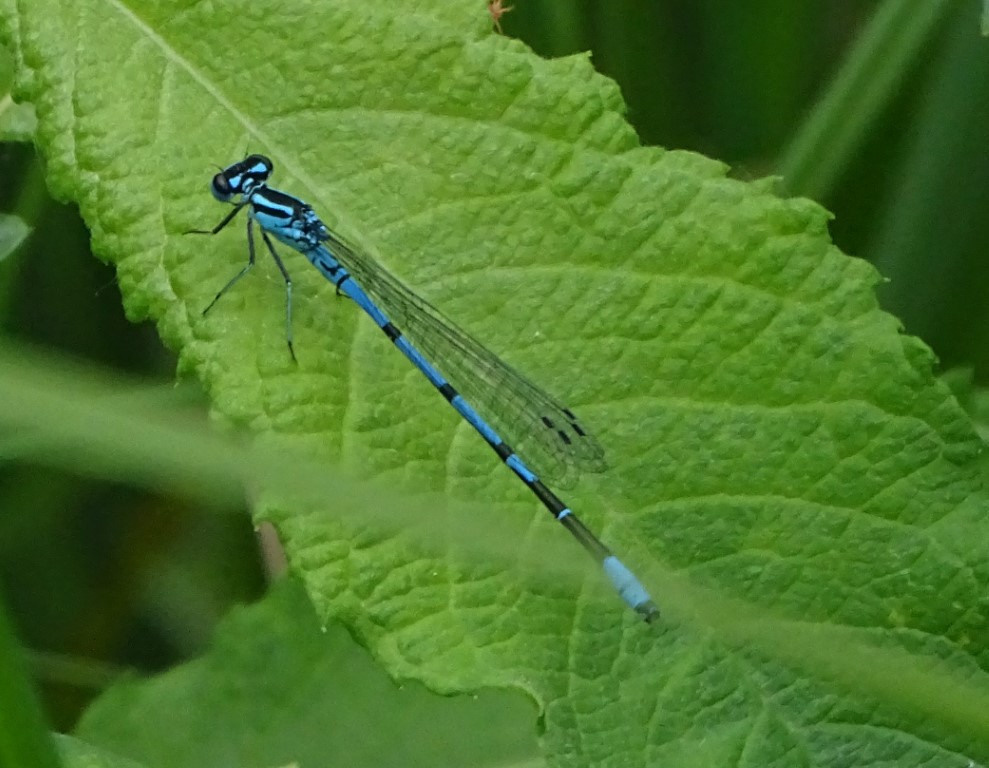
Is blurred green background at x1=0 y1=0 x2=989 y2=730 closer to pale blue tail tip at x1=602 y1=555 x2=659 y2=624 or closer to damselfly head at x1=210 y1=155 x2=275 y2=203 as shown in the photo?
damselfly head at x1=210 y1=155 x2=275 y2=203

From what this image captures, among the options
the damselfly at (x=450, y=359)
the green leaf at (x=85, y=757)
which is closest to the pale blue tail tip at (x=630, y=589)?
the damselfly at (x=450, y=359)

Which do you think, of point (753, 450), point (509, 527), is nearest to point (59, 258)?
point (509, 527)

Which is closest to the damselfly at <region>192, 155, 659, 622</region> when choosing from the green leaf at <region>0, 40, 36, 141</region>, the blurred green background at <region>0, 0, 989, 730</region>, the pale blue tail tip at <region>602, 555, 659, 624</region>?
the pale blue tail tip at <region>602, 555, 659, 624</region>

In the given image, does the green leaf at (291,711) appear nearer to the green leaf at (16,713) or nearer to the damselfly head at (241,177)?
the damselfly head at (241,177)

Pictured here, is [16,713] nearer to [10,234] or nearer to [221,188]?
[221,188]

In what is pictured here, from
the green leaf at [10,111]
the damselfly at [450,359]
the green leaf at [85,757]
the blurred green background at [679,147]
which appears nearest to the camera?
the green leaf at [85,757]

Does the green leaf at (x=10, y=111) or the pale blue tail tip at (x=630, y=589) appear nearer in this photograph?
the pale blue tail tip at (x=630, y=589)
